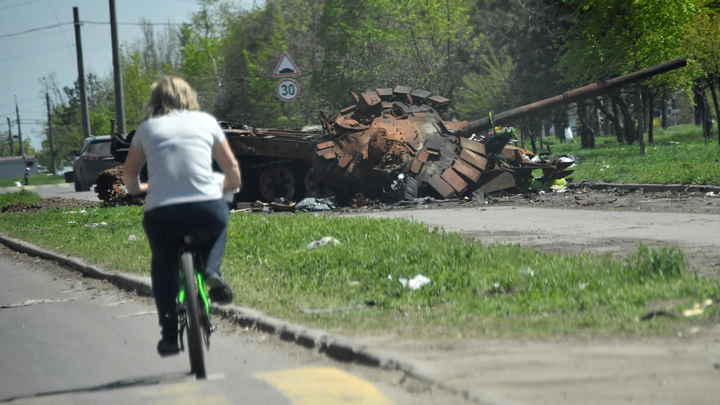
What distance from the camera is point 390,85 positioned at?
Result: 38.4m

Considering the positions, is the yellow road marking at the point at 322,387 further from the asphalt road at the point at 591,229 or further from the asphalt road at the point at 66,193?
the asphalt road at the point at 66,193

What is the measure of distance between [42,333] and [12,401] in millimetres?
2094

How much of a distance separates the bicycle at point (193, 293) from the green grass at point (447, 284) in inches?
44.7

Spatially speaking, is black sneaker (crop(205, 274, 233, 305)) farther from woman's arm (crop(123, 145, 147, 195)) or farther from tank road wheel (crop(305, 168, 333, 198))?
tank road wheel (crop(305, 168, 333, 198))

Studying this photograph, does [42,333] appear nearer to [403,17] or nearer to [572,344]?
[572,344]

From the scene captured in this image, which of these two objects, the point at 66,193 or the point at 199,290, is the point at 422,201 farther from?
the point at 66,193

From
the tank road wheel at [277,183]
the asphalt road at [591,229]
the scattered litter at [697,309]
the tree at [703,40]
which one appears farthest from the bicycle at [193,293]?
the tree at [703,40]

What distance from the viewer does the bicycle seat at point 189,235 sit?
4289 mm

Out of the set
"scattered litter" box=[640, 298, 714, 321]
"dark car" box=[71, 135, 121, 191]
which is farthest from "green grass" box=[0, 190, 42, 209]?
"scattered litter" box=[640, 298, 714, 321]

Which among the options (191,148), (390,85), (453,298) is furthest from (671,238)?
(390,85)

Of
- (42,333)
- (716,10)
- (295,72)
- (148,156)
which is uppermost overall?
(716,10)

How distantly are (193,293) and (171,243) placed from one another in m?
0.35

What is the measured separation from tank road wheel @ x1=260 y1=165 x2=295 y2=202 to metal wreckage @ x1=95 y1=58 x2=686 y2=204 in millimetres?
24

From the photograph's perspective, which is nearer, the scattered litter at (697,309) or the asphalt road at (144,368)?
the asphalt road at (144,368)
